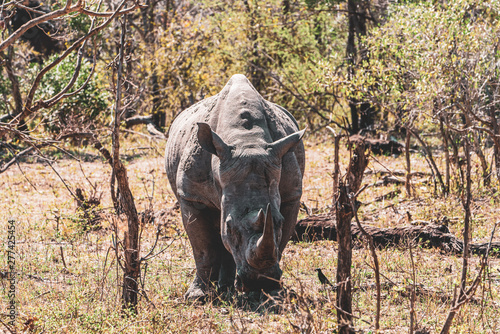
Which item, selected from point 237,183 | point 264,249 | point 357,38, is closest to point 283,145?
point 237,183

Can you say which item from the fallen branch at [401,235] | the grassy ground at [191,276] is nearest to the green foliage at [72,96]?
the grassy ground at [191,276]

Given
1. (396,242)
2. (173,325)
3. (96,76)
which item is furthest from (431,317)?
(96,76)

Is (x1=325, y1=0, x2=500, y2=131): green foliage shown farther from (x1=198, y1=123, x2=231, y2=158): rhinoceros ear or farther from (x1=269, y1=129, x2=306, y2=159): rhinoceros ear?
(x1=198, y1=123, x2=231, y2=158): rhinoceros ear

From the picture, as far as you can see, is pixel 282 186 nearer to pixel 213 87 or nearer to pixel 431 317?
pixel 431 317

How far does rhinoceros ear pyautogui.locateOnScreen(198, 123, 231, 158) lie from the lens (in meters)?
5.27

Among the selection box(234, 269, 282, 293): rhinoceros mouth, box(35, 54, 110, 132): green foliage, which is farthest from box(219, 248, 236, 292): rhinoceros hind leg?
box(35, 54, 110, 132): green foliage

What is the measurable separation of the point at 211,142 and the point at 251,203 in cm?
76

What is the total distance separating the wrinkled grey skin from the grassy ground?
0.35 metres

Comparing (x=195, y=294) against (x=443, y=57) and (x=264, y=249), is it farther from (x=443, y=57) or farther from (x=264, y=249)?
(x=443, y=57)

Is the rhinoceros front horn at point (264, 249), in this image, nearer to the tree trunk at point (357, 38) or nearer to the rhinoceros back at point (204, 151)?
the rhinoceros back at point (204, 151)

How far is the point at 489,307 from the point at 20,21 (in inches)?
628

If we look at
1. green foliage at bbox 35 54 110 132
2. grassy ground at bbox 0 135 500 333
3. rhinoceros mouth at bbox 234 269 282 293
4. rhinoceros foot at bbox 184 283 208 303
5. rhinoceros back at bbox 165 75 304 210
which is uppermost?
green foliage at bbox 35 54 110 132

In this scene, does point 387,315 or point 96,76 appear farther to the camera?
point 96,76

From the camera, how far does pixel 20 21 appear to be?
58.7ft
